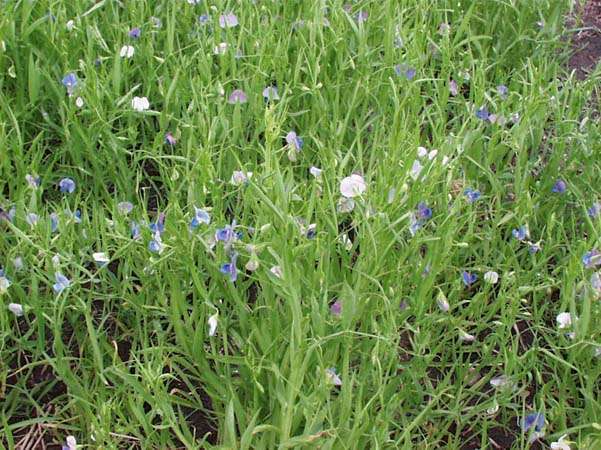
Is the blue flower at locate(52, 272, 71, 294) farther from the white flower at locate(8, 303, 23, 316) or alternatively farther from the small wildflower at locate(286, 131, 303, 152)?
the small wildflower at locate(286, 131, 303, 152)

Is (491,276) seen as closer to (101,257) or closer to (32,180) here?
(101,257)

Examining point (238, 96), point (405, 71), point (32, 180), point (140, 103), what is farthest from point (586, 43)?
point (32, 180)

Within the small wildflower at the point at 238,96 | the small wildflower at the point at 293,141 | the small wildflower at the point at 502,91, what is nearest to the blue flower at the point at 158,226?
the small wildflower at the point at 293,141

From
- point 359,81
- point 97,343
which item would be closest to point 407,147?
point 359,81

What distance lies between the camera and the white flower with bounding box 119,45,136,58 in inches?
101

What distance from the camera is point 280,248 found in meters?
1.93

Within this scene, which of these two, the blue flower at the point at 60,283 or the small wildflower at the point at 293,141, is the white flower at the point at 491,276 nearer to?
the small wildflower at the point at 293,141

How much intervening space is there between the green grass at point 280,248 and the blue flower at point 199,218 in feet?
0.07

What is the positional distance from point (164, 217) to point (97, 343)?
32 cm

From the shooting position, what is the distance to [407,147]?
7.55 feet

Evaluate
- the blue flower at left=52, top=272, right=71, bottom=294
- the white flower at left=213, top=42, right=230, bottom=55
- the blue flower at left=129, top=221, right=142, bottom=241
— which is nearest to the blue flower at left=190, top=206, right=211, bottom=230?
the blue flower at left=129, top=221, right=142, bottom=241

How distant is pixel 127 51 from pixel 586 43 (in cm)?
178

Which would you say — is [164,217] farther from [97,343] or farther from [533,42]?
[533,42]

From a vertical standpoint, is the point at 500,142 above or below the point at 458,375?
above
